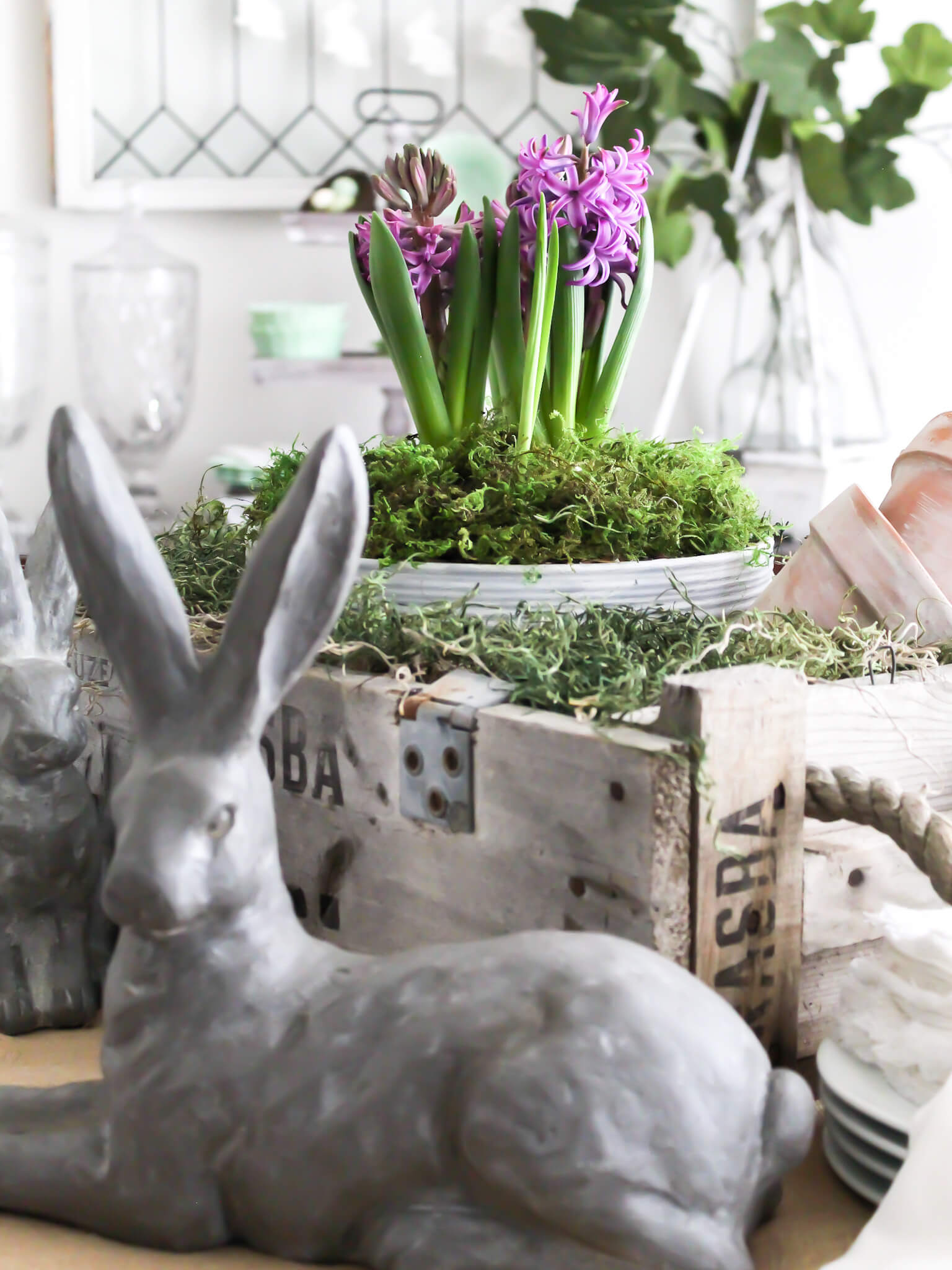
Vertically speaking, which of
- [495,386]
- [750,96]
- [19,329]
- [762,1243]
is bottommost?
[762,1243]

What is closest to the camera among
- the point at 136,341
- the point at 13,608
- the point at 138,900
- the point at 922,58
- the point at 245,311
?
the point at 138,900

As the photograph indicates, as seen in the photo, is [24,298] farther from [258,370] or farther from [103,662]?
[103,662]

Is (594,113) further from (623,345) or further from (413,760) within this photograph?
(413,760)

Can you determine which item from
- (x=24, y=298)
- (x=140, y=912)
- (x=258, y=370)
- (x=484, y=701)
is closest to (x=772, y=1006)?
(x=484, y=701)

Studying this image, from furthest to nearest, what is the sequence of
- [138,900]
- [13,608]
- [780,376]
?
[780,376], [13,608], [138,900]

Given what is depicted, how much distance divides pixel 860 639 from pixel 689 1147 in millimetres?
357

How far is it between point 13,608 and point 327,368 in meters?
Result: 1.62

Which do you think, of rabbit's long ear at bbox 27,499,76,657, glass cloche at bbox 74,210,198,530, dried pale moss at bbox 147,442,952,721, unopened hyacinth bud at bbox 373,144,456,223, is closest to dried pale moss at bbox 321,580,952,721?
dried pale moss at bbox 147,442,952,721

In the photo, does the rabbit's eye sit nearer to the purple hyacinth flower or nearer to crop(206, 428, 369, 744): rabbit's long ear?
crop(206, 428, 369, 744): rabbit's long ear

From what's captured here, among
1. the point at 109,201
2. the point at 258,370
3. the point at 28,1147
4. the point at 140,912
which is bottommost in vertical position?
the point at 28,1147

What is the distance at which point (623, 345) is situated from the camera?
34.9 inches

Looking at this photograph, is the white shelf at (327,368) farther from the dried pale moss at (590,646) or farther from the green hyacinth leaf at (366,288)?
the dried pale moss at (590,646)

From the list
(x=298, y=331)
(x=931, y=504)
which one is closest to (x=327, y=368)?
(x=298, y=331)

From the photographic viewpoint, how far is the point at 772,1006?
23.5 inches
